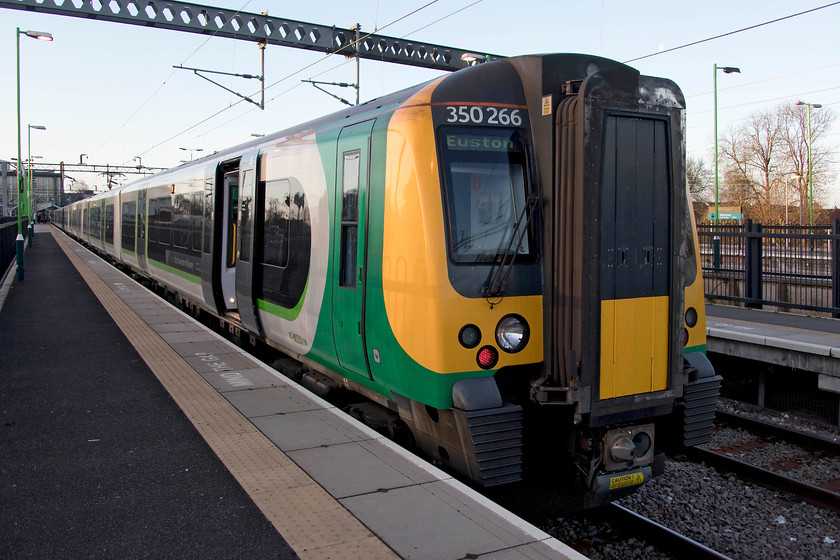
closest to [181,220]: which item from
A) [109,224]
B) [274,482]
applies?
[274,482]

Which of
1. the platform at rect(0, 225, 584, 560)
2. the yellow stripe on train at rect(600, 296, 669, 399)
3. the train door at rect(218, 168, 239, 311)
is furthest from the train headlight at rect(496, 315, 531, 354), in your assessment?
the train door at rect(218, 168, 239, 311)

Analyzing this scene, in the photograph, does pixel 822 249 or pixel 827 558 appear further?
pixel 822 249

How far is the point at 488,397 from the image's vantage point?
4.52 meters

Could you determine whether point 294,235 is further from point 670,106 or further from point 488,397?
point 670,106

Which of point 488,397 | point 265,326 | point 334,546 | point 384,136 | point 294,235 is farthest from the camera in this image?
point 265,326

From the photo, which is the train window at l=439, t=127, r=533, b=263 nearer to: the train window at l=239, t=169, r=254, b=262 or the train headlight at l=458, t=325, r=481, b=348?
the train headlight at l=458, t=325, r=481, b=348

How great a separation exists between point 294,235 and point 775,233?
30.0ft

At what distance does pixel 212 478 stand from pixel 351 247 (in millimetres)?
2161

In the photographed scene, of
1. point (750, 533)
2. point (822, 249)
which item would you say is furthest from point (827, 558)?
point (822, 249)

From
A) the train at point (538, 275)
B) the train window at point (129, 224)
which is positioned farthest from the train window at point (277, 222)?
the train window at point (129, 224)

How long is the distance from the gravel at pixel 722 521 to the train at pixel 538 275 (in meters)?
0.63

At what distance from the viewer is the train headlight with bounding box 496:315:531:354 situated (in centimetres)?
471

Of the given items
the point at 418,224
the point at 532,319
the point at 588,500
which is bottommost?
the point at 588,500

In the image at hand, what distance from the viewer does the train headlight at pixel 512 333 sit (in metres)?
4.71
